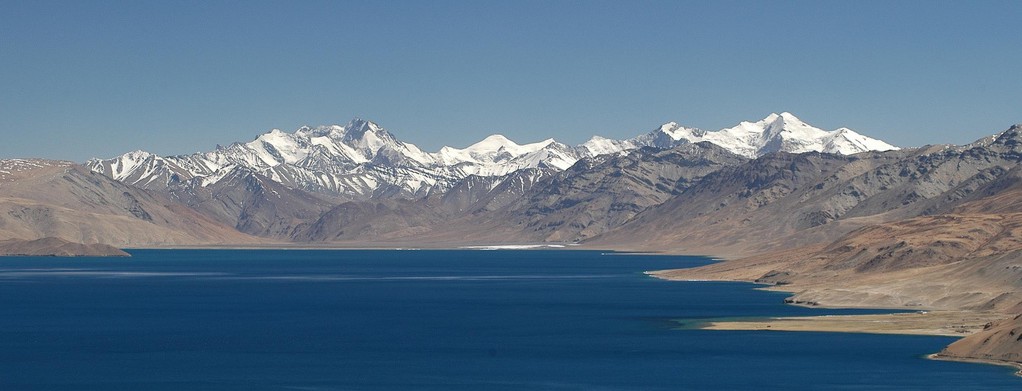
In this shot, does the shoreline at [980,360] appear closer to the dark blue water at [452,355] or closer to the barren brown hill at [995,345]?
the barren brown hill at [995,345]

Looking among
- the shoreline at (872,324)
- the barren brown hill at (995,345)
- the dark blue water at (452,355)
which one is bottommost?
the dark blue water at (452,355)

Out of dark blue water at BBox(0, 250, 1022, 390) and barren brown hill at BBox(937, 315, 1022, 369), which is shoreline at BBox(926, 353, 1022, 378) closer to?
barren brown hill at BBox(937, 315, 1022, 369)

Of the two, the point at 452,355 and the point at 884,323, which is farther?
the point at 884,323

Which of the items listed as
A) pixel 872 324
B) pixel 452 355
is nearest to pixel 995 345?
pixel 872 324

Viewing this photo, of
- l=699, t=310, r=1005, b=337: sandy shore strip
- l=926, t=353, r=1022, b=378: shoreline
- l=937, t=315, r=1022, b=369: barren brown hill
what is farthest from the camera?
l=699, t=310, r=1005, b=337: sandy shore strip

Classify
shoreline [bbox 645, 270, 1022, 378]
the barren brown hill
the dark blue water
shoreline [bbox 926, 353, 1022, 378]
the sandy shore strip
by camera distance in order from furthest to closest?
the sandy shore strip
shoreline [bbox 645, 270, 1022, 378]
the barren brown hill
shoreline [bbox 926, 353, 1022, 378]
the dark blue water

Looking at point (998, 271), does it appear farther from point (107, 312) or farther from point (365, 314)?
point (107, 312)

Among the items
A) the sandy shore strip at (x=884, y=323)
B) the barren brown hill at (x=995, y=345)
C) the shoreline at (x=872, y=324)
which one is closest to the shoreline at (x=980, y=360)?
the barren brown hill at (x=995, y=345)

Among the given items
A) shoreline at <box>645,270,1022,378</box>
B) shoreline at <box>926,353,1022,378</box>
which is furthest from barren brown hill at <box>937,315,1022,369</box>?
shoreline at <box>645,270,1022,378</box>

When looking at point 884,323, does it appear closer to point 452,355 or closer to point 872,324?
point 872,324

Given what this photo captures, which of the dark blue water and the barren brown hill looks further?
the barren brown hill
